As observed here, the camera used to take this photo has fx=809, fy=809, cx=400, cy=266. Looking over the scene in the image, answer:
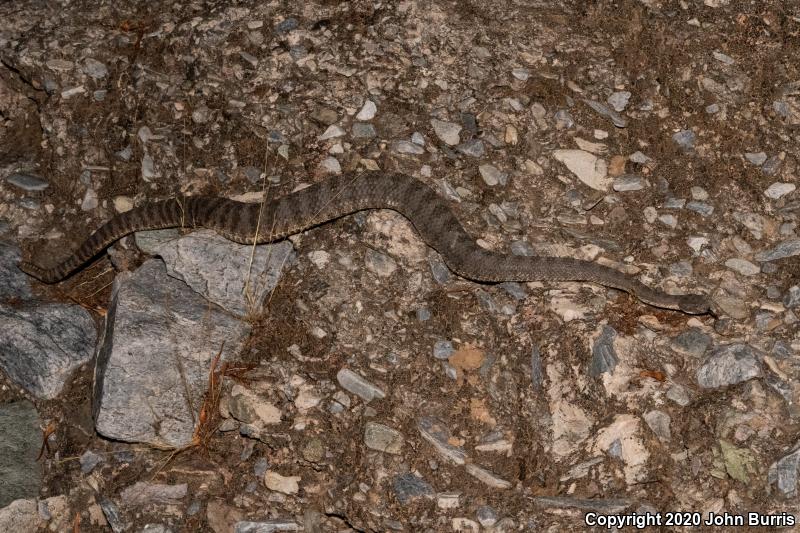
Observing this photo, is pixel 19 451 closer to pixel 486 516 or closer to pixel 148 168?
pixel 148 168

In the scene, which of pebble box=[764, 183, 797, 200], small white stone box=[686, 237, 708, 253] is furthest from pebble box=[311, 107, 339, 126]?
pebble box=[764, 183, 797, 200]

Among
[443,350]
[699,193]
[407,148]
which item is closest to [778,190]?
[699,193]

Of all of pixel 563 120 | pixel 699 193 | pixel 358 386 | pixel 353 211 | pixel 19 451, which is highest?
pixel 563 120

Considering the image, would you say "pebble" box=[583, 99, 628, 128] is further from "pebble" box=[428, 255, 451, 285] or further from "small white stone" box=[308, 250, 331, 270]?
"small white stone" box=[308, 250, 331, 270]

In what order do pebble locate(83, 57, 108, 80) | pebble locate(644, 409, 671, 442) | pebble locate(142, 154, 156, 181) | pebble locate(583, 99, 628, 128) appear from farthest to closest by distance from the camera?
1. pebble locate(83, 57, 108, 80)
2. pebble locate(142, 154, 156, 181)
3. pebble locate(583, 99, 628, 128)
4. pebble locate(644, 409, 671, 442)

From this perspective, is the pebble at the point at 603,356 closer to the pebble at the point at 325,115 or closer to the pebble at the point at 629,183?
the pebble at the point at 629,183

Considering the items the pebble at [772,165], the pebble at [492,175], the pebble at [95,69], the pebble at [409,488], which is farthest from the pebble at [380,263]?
the pebble at [95,69]

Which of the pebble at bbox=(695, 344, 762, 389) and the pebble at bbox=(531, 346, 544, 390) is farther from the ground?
the pebble at bbox=(695, 344, 762, 389)

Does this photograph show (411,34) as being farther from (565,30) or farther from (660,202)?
(660,202)
